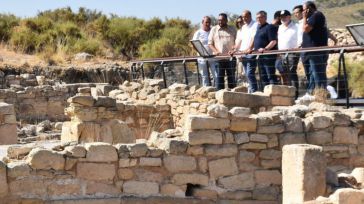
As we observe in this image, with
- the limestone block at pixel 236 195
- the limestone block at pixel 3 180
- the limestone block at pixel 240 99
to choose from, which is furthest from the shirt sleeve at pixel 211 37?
the limestone block at pixel 3 180

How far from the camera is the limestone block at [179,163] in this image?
28.8 ft

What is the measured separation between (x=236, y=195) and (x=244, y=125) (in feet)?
2.99

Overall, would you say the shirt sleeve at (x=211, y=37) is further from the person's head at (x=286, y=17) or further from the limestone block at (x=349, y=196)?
the limestone block at (x=349, y=196)

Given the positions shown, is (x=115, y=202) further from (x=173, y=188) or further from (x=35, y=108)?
(x=35, y=108)

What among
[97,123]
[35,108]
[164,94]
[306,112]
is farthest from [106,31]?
[306,112]

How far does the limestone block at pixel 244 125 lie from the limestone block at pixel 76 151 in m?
1.99

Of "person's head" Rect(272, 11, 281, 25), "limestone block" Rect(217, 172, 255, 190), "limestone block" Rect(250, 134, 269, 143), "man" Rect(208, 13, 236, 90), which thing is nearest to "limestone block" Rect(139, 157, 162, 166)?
"limestone block" Rect(217, 172, 255, 190)

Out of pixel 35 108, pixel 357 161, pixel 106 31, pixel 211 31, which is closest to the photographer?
pixel 357 161

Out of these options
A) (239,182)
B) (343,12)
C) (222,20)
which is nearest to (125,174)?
(239,182)

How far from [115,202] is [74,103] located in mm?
3881

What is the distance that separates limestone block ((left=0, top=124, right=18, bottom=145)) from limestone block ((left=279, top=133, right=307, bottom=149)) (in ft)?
21.3

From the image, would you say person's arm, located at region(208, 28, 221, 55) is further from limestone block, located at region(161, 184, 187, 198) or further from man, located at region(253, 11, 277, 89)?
limestone block, located at region(161, 184, 187, 198)

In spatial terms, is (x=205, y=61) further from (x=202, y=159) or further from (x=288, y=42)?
(x=202, y=159)

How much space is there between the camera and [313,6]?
38.6 ft
